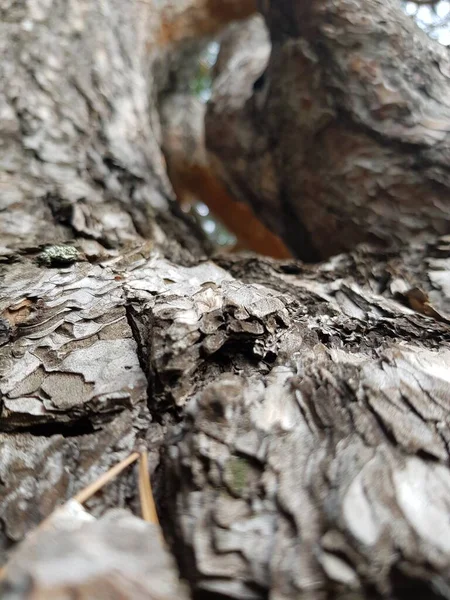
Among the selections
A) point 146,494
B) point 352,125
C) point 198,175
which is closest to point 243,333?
point 146,494

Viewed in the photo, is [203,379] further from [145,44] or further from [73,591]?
[145,44]

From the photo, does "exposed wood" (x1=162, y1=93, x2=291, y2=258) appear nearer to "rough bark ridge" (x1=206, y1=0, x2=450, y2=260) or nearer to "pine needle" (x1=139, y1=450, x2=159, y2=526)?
"rough bark ridge" (x1=206, y1=0, x2=450, y2=260)

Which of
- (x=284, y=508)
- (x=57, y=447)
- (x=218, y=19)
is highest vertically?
(x=218, y=19)

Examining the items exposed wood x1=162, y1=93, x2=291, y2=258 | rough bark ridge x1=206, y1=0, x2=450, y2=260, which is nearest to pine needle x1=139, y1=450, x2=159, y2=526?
rough bark ridge x1=206, y1=0, x2=450, y2=260

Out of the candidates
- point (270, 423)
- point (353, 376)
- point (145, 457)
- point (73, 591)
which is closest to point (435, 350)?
point (353, 376)

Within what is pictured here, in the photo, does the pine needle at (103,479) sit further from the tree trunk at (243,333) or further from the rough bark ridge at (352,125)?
the rough bark ridge at (352,125)

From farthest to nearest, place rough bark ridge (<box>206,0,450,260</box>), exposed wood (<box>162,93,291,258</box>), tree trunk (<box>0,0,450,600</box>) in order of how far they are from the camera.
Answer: exposed wood (<box>162,93,291,258</box>) → rough bark ridge (<box>206,0,450,260</box>) → tree trunk (<box>0,0,450,600</box>)

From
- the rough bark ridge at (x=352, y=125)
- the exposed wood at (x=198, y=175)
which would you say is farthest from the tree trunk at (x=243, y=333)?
the exposed wood at (x=198, y=175)
